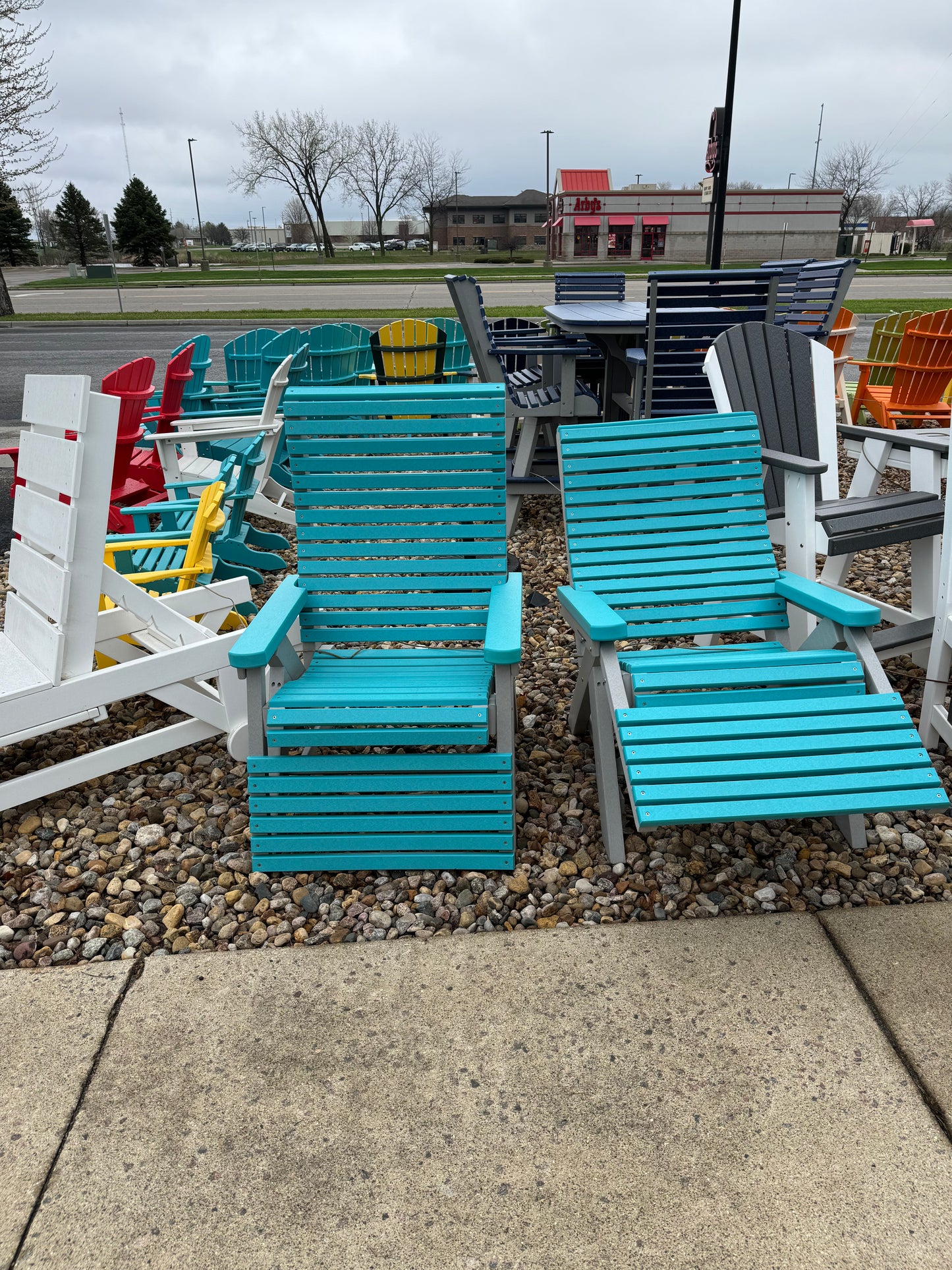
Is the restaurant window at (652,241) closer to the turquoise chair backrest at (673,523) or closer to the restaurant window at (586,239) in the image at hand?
the restaurant window at (586,239)

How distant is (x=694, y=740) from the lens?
2516 millimetres

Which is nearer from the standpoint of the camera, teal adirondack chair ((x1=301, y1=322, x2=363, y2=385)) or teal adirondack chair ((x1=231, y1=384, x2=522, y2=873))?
teal adirondack chair ((x1=231, y1=384, x2=522, y2=873))

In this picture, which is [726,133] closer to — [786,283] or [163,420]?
[786,283]

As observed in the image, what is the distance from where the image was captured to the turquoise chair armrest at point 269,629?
2514 mm

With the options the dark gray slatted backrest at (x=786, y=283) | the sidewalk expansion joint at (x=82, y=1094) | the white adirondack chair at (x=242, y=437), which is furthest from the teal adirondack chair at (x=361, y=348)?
the sidewalk expansion joint at (x=82, y=1094)

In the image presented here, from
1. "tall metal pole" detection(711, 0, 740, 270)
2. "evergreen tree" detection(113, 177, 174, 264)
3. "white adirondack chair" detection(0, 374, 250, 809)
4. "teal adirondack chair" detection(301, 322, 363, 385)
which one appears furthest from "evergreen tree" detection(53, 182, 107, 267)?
"white adirondack chair" detection(0, 374, 250, 809)

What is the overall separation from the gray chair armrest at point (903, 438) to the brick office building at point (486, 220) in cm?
8228

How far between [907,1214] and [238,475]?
4266mm

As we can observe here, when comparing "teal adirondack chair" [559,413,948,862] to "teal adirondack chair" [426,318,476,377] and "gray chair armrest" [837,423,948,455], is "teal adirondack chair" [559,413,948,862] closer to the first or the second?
"gray chair armrest" [837,423,948,455]

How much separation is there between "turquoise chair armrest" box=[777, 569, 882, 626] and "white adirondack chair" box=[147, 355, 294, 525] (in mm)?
3307

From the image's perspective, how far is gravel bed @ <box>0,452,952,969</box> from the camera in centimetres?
254

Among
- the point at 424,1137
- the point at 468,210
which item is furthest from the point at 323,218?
the point at 424,1137

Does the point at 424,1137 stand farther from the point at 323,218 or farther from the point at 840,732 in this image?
the point at 323,218

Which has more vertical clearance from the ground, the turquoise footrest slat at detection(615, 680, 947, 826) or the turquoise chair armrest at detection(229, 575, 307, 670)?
the turquoise chair armrest at detection(229, 575, 307, 670)
